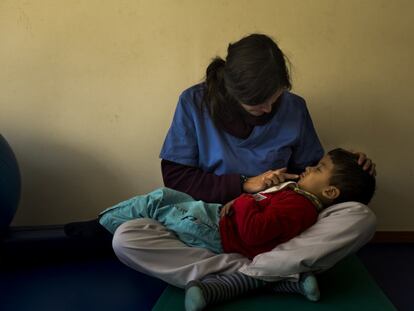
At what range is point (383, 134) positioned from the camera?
1.85m

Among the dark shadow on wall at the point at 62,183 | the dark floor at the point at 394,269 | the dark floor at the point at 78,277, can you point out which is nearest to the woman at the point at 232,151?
the dark floor at the point at 78,277

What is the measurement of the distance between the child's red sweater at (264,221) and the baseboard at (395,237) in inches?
27.6

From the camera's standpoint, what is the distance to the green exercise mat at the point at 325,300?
1215 millimetres

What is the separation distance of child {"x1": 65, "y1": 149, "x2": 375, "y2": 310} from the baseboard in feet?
1.90

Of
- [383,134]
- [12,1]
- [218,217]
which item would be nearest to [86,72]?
[12,1]

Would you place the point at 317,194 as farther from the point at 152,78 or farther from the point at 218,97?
the point at 152,78

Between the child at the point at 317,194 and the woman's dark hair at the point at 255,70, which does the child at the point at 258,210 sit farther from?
the woman's dark hair at the point at 255,70

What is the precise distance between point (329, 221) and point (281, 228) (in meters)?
0.14

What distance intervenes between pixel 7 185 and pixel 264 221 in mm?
874

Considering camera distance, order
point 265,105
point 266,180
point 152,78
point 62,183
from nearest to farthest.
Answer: point 265,105 < point 266,180 < point 152,78 < point 62,183

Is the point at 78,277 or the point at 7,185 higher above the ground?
the point at 7,185

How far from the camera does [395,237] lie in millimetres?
1913

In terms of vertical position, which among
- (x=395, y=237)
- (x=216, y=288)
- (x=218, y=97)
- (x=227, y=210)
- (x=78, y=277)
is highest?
(x=218, y=97)

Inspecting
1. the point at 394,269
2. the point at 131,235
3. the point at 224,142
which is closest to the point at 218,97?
the point at 224,142
